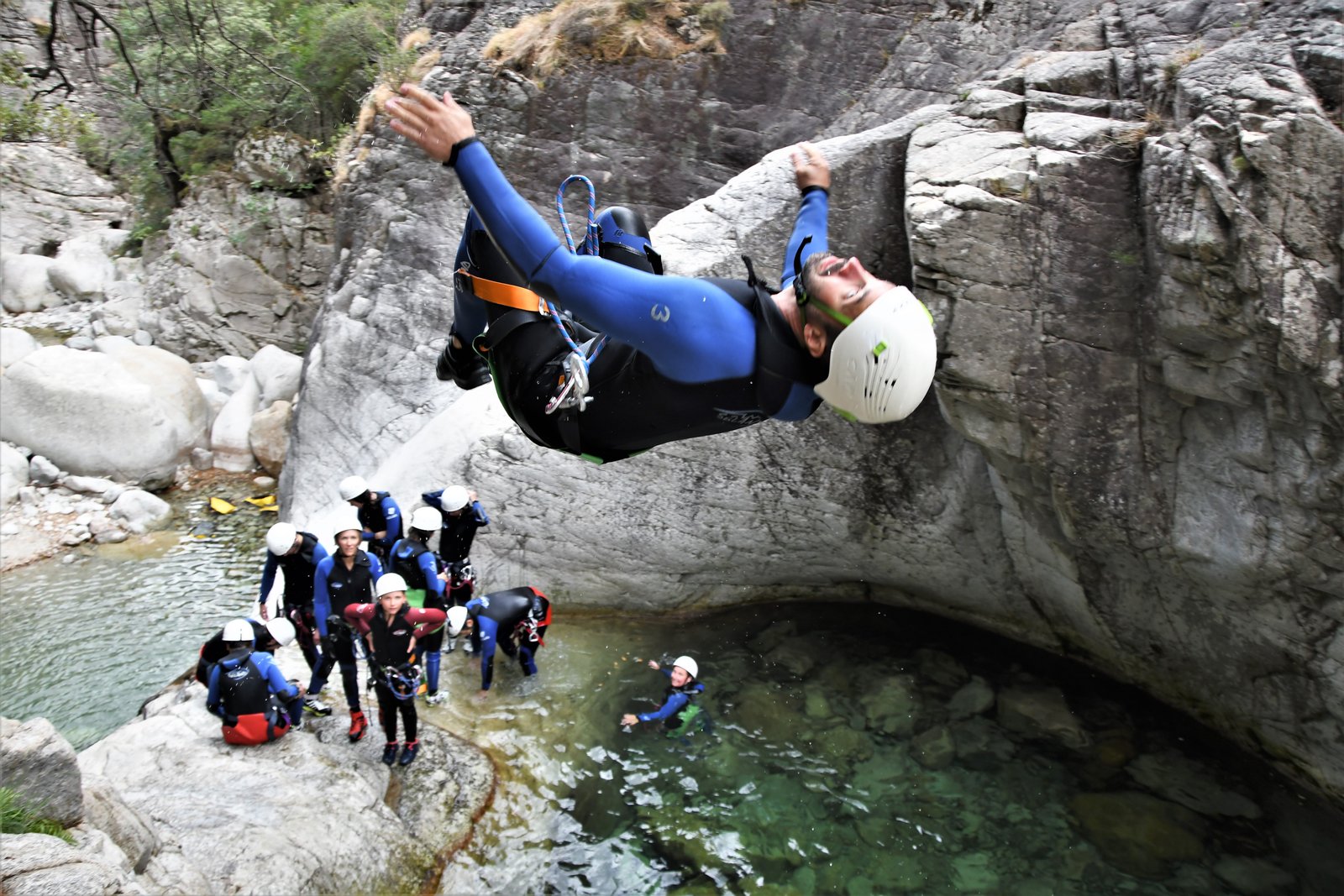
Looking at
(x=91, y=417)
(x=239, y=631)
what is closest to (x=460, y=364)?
(x=239, y=631)

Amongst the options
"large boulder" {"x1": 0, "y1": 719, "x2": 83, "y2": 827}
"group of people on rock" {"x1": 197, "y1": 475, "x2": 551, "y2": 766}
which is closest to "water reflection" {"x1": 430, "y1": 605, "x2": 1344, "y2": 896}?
"group of people on rock" {"x1": 197, "y1": 475, "x2": 551, "y2": 766}

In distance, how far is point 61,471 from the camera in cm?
1164

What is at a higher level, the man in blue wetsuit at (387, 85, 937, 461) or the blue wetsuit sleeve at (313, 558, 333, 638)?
the man in blue wetsuit at (387, 85, 937, 461)

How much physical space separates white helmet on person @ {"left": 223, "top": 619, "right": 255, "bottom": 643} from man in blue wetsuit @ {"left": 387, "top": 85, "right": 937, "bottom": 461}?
13.2 feet

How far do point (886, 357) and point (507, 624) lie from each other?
16.8 ft

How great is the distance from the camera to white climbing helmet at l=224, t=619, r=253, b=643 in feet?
19.4

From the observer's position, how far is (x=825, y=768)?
20.6 ft

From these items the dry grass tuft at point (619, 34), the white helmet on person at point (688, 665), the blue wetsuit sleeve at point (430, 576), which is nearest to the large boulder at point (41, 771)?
the blue wetsuit sleeve at point (430, 576)

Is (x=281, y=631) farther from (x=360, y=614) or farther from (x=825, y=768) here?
(x=825, y=768)

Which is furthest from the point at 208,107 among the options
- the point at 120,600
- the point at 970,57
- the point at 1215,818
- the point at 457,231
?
the point at 1215,818

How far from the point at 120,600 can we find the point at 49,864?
7.15 meters

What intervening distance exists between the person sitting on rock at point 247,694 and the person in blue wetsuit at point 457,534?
57.9 inches

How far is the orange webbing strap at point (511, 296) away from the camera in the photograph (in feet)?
9.67

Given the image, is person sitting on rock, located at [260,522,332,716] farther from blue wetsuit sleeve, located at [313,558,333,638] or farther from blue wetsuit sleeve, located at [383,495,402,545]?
blue wetsuit sleeve, located at [383,495,402,545]
